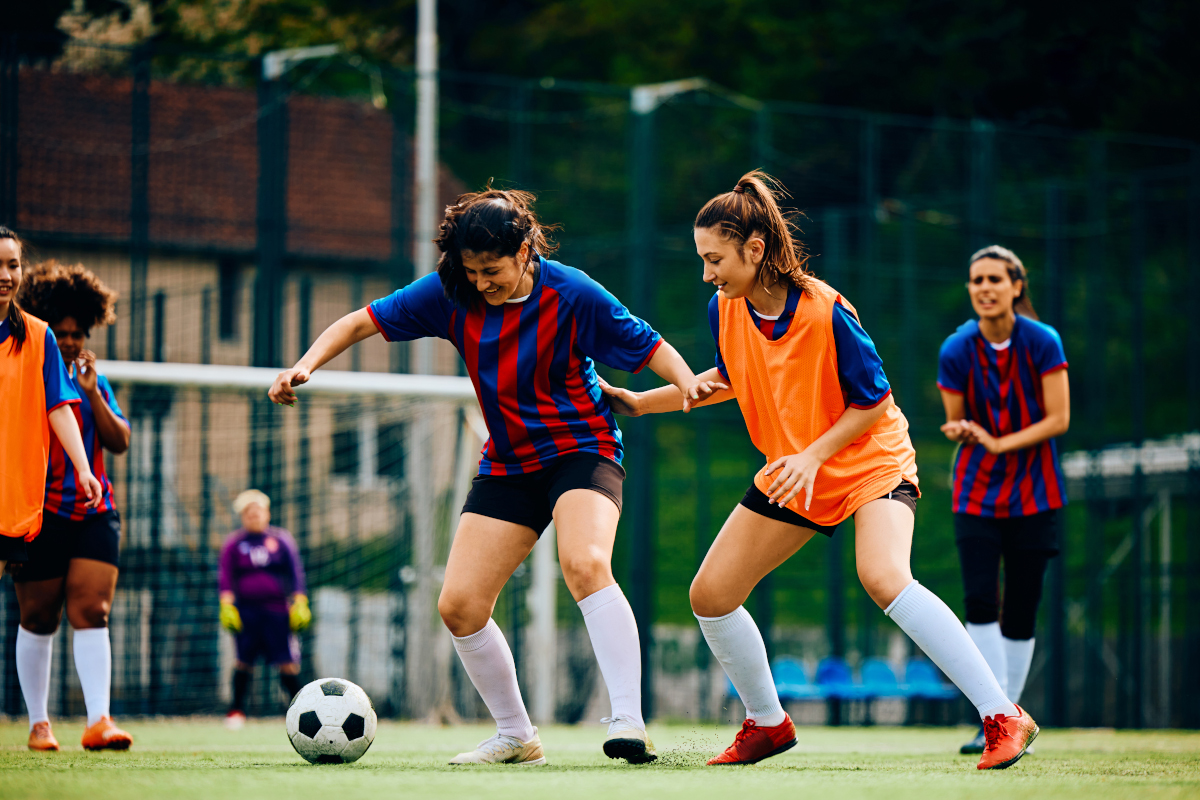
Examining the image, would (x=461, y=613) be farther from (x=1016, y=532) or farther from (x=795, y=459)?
(x=1016, y=532)

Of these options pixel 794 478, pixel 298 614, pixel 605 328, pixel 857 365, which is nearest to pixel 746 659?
pixel 794 478

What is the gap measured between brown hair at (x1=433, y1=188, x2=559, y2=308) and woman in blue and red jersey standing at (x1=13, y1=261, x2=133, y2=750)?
1616mm

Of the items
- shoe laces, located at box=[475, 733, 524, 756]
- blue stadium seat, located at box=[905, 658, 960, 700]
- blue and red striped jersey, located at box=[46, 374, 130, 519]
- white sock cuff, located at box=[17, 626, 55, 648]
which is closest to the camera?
shoe laces, located at box=[475, 733, 524, 756]

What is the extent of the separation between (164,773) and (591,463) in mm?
1482

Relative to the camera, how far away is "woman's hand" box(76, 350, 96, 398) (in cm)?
488

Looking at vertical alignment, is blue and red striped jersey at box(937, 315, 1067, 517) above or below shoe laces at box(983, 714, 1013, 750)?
above

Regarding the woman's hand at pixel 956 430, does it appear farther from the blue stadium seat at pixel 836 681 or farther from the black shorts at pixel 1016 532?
the blue stadium seat at pixel 836 681

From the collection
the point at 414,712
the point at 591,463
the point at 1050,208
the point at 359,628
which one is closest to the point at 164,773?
the point at 591,463

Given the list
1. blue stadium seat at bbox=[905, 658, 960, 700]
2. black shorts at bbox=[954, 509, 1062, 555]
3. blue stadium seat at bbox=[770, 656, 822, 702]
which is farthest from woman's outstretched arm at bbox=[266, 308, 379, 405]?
blue stadium seat at bbox=[905, 658, 960, 700]

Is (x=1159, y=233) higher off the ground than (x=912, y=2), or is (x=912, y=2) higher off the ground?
(x=912, y=2)

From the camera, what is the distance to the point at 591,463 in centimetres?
406

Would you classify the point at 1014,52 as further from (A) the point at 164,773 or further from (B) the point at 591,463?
(A) the point at 164,773

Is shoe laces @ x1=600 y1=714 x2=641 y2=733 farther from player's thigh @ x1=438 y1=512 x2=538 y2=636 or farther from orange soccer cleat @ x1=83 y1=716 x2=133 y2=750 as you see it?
orange soccer cleat @ x1=83 y1=716 x2=133 y2=750

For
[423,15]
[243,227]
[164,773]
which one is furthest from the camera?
[423,15]
